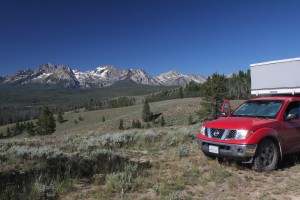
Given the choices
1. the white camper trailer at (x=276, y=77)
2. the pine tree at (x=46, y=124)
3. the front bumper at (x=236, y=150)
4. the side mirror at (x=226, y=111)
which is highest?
the white camper trailer at (x=276, y=77)

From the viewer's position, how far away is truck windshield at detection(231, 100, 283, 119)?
768 cm

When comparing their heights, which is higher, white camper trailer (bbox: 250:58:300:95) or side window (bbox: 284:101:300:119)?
white camper trailer (bbox: 250:58:300:95)

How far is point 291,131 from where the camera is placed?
294 inches

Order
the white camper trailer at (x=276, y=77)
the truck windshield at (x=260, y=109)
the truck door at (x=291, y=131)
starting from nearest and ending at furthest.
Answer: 1. the truck door at (x=291, y=131)
2. the truck windshield at (x=260, y=109)
3. the white camper trailer at (x=276, y=77)

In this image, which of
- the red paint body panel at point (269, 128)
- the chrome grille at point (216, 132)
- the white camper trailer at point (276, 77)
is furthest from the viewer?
the white camper trailer at point (276, 77)

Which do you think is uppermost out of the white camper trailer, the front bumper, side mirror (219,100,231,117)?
the white camper trailer

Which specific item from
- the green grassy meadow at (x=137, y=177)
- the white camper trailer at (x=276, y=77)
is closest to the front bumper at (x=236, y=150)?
the green grassy meadow at (x=137, y=177)

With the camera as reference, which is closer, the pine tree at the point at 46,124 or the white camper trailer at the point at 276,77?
the white camper trailer at the point at 276,77

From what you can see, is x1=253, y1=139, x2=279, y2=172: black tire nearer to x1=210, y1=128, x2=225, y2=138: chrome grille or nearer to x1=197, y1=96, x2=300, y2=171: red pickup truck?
x1=197, y1=96, x2=300, y2=171: red pickup truck

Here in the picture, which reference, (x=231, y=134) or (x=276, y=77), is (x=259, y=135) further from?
(x=276, y=77)

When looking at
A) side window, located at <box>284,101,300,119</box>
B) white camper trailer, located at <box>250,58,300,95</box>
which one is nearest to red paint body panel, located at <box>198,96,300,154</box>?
side window, located at <box>284,101,300,119</box>

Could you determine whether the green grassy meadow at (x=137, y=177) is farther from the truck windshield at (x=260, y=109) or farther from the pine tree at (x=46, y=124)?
the pine tree at (x=46, y=124)

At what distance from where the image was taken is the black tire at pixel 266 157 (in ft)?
22.6

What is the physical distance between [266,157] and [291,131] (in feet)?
3.57
